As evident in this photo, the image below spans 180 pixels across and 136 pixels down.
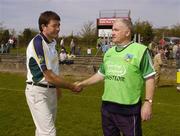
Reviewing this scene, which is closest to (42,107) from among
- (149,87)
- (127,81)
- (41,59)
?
(41,59)

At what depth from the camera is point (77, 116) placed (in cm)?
1327

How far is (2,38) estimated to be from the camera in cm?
6000

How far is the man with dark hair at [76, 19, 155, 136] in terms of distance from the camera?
6.14 m

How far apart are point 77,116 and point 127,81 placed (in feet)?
23.7

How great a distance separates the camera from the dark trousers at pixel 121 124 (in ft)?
20.4

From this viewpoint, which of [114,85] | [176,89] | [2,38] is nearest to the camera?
[114,85]

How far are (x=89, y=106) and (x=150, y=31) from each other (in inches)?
2041

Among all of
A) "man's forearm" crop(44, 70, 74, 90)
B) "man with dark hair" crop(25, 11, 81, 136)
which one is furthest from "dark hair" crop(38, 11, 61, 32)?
"man's forearm" crop(44, 70, 74, 90)

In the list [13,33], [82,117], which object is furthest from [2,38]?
[82,117]

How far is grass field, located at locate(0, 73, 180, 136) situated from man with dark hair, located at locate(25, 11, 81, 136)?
375 cm

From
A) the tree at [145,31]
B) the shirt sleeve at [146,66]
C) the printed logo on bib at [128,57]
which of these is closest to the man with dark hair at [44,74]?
the printed logo on bib at [128,57]

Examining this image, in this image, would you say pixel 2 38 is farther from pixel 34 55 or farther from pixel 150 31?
pixel 34 55

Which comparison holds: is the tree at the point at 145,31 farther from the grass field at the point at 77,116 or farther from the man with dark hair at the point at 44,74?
the man with dark hair at the point at 44,74

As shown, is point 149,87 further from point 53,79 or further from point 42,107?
point 42,107
